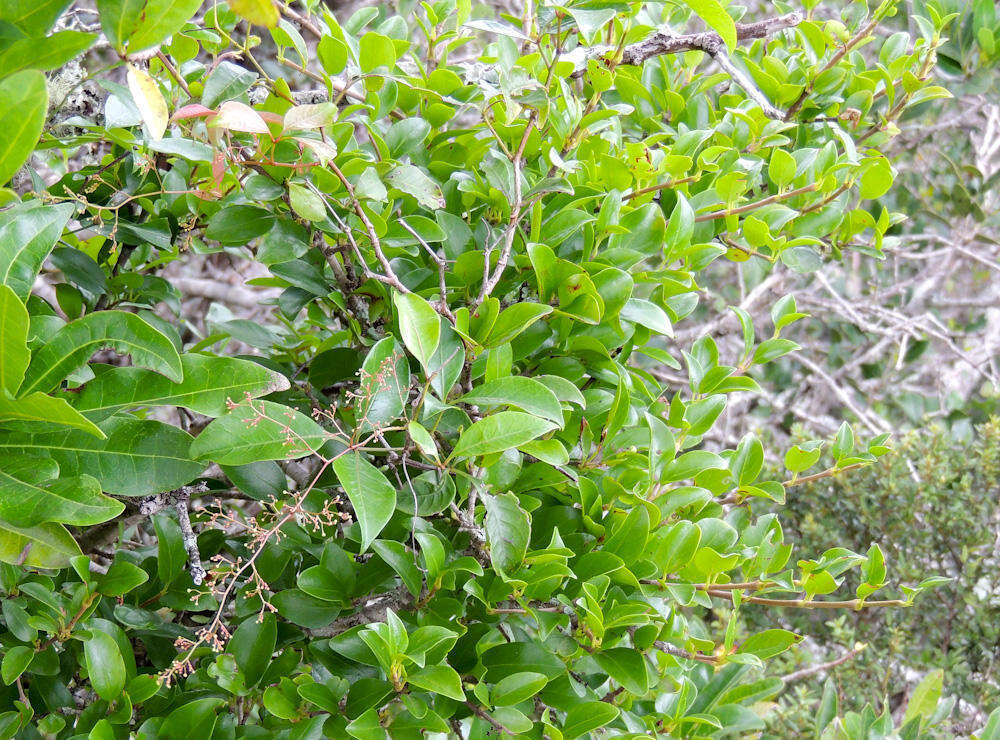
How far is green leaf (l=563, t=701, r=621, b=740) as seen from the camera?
33.1 inches

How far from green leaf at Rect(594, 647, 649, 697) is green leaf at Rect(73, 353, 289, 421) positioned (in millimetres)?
441

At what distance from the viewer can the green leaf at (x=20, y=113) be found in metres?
0.61

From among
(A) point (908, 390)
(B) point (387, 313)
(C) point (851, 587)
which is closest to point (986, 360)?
(A) point (908, 390)

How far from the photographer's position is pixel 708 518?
969mm

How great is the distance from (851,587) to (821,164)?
67.2 inches

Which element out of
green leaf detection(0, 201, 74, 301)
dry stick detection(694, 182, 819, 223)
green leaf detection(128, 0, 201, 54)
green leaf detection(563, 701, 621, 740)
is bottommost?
green leaf detection(563, 701, 621, 740)

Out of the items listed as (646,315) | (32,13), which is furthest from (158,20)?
(646,315)

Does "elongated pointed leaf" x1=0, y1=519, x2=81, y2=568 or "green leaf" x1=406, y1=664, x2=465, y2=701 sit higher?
"elongated pointed leaf" x1=0, y1=519, x2=81, y2=568

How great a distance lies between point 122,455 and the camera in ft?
2.40

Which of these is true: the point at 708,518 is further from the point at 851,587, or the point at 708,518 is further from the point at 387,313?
the point at 851,587

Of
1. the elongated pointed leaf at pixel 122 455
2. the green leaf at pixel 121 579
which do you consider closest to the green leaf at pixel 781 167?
the elongated pointed leaf at pixel 122 455

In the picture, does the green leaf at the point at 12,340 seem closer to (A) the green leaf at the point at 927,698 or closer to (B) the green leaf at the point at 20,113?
(B) the green leaf at the point at 20,113

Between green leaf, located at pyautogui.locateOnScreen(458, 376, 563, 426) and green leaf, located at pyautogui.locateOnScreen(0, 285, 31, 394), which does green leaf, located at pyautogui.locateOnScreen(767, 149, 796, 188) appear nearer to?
green leaf, located at pyautogui.locateOnScreen(458, 376, 563, 426)

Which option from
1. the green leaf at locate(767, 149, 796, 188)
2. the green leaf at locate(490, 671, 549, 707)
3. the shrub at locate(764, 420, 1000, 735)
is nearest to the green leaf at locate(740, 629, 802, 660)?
the green leaf at locate(490, 671, 549, 707)
